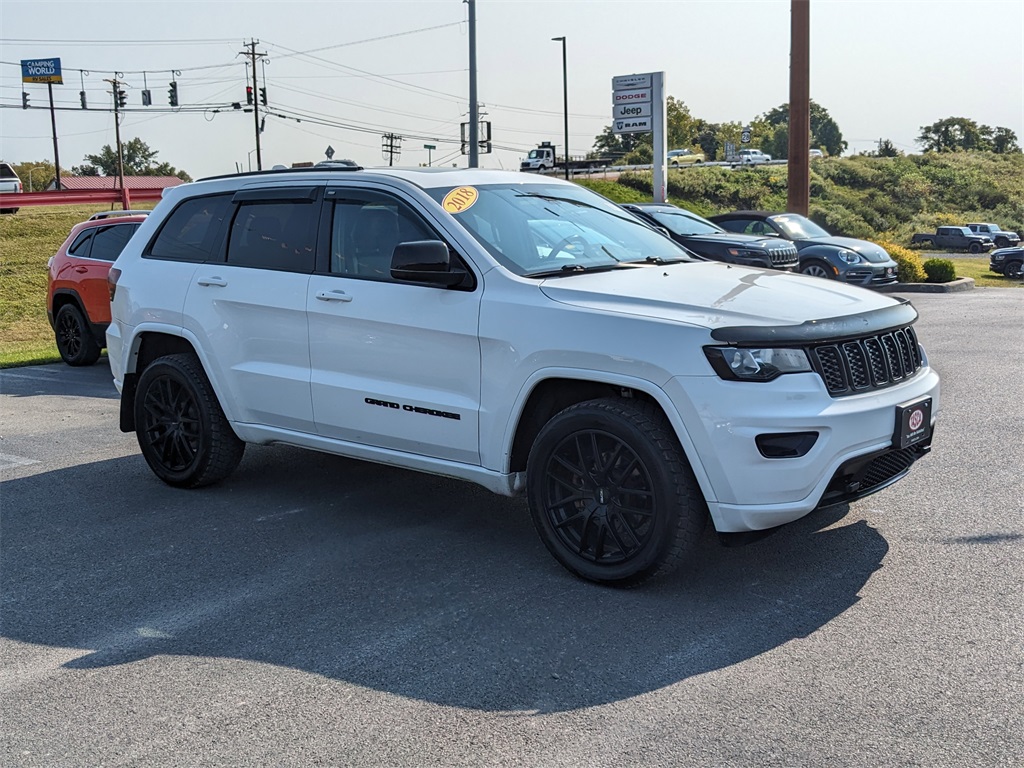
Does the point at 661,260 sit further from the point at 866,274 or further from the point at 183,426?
the point at 866,274

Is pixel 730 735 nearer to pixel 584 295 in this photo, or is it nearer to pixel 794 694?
pixel 794 694

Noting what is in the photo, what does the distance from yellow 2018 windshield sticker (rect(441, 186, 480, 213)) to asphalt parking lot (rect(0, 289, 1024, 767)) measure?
1.70 meters

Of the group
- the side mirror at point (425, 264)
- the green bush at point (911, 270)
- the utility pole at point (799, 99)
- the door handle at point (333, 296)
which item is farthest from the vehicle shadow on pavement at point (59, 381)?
the utility pole at point (799, 99)

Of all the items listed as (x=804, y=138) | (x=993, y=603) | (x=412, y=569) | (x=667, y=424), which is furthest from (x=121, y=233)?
(x=804, y=138)

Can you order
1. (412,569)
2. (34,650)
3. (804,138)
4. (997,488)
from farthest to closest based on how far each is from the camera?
(804,138) < (997,488) < (412,569) < (34,650)

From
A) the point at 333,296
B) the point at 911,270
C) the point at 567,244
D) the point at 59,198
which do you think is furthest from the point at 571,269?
the point at 59,198

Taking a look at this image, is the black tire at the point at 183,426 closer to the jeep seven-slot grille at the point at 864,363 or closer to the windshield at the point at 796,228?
the jeep seven-slot grille at the point at 864,363

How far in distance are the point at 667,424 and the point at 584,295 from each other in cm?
72

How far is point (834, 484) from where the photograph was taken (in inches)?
179

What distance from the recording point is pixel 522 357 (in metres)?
4.92

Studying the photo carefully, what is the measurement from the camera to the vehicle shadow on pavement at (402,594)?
4.05 metres

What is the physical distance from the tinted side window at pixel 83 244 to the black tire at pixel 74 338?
0.64m

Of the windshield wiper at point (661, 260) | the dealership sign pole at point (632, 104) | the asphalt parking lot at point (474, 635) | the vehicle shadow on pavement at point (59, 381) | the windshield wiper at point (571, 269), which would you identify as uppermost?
the dealership sign pole at point (632, 104)

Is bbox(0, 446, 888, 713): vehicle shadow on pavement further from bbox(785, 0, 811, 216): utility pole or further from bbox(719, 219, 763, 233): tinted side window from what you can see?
bbox(785, 0, 811, 216): utility pole
